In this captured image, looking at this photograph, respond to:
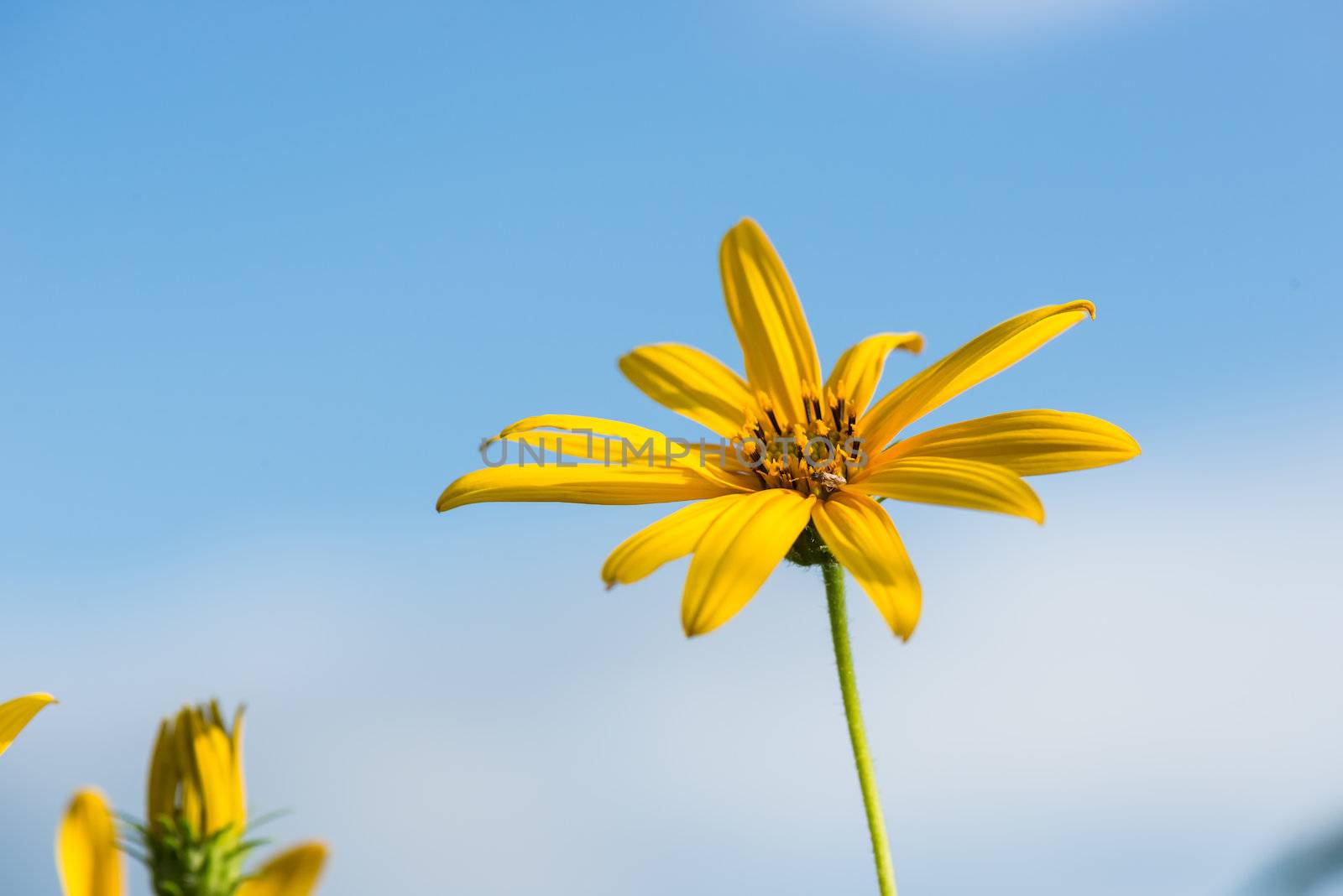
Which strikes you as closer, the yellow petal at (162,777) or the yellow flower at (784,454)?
the yellow petal at (162,777)

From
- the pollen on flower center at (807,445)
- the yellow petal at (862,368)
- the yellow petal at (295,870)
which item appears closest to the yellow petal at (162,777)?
the yellow petal at (295,870)

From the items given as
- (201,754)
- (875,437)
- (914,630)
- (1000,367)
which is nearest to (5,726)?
(201,754)

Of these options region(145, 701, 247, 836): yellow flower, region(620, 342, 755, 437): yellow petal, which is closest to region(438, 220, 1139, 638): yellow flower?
region(620, 342, 755, 437): yellow petal

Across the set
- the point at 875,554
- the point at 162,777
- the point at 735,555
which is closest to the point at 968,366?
the point at 875,554

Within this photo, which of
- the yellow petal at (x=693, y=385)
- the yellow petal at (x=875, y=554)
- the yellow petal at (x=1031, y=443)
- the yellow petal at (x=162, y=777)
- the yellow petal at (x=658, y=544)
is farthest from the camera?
the yellow petal at (x=693, y=385)

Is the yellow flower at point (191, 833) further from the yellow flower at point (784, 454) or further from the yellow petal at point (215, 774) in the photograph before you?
the yellow flower at point (784, 454)

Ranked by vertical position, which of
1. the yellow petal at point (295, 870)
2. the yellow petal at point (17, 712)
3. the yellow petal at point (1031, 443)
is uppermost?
the yellow petal at point (1031, 443)
